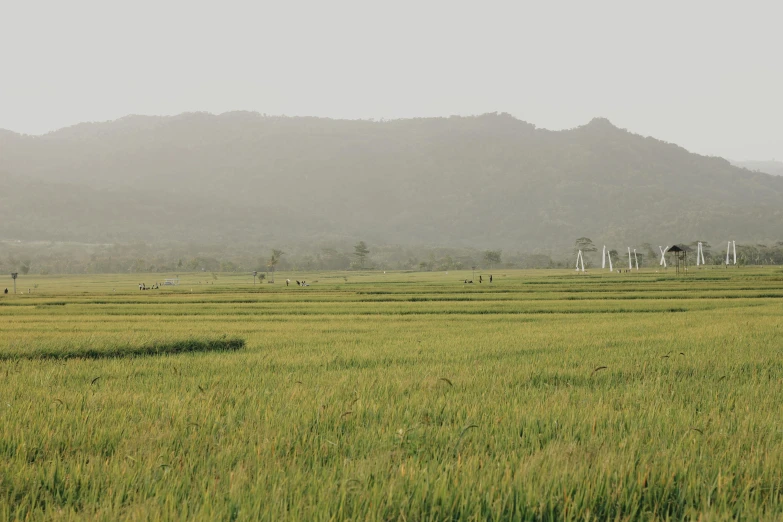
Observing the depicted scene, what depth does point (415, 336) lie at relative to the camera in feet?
62.0

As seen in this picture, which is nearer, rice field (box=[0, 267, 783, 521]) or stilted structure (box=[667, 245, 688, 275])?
rice field (box=[0, 267, 783, 521])

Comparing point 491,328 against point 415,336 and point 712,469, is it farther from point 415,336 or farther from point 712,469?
point 712,469

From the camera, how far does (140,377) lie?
1063 cm

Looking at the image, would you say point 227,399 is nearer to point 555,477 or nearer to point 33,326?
point 555,477

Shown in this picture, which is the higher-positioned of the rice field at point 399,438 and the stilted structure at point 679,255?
the stilted structure at point 679,255

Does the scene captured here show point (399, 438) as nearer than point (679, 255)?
Yes

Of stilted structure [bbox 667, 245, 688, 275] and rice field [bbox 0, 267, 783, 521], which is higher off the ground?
stilted structure [bbox 667, 245, 688, 275]

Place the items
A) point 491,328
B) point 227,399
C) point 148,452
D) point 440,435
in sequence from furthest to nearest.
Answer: point 491,328, point 227,399, point 440,435, point 148,452

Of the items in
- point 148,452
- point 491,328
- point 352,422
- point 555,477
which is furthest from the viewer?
point 491,328

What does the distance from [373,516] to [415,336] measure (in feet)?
49.9

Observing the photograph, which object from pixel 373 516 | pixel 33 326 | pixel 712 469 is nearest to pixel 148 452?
pixel 373 516

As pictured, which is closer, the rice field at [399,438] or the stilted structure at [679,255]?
the rice field at [399,438]

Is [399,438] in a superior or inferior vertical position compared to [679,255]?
inferior

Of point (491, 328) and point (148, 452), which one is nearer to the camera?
point (148, 452)
